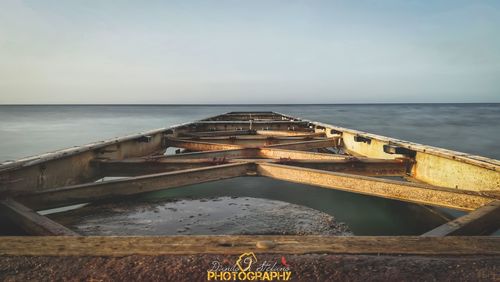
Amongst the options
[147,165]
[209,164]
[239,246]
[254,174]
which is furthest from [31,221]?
[254,174]

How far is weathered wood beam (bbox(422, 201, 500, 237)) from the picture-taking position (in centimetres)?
192

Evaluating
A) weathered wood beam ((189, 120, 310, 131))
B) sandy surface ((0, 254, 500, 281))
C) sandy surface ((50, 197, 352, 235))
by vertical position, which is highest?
weathered wood beam ((189, 120, 310, 131))

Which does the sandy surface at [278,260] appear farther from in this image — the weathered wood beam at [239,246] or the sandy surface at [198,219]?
the sandy surface at [198,219]

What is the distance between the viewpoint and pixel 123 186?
3.26 metres

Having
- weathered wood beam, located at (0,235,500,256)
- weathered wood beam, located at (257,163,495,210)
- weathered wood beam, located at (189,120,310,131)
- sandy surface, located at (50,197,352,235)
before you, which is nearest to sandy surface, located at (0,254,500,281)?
weathered wood beam, located at (0,235,500,256)

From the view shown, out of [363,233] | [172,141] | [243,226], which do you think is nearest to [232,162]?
[243,226]

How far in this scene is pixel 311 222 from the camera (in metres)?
3.83

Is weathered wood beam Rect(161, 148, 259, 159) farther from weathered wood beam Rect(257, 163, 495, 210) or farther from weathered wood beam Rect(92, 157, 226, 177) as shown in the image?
weathered wood beam Rect(257, 163, 495, 210)

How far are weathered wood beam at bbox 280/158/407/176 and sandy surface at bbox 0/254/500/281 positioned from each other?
8.83 feet

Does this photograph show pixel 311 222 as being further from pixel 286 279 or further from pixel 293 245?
pixel 286 279

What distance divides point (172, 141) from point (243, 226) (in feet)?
13.4

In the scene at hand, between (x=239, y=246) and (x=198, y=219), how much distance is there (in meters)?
2.48

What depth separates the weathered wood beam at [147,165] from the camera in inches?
166

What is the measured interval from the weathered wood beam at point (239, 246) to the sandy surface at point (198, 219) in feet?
5.87
